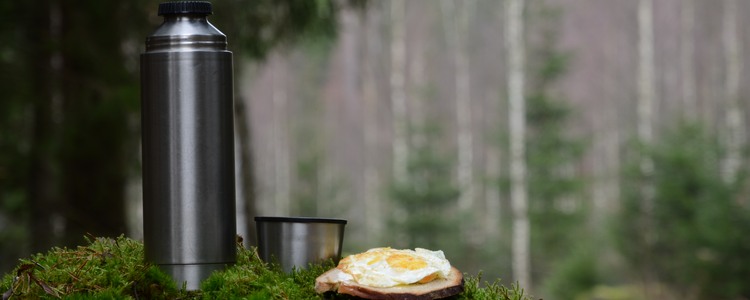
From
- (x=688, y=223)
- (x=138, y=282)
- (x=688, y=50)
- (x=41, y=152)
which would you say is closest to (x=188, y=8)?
(x=138, y=282)

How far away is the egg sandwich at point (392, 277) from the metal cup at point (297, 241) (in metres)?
0.13

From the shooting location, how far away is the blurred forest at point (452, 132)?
8742mm

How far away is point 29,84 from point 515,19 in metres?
17.7

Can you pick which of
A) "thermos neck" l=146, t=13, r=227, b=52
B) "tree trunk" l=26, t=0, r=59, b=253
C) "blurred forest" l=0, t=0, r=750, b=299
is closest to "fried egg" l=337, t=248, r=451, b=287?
"thermos neck" l=146, t=13, r=227, b=52

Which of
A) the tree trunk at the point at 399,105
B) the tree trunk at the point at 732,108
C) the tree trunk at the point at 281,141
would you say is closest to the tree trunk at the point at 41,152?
the tree trunk at the point at 732,108

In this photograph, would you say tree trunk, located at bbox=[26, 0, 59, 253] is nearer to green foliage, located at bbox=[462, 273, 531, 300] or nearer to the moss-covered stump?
the moss-covered stump

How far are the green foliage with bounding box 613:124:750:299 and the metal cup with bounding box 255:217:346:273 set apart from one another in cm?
1472

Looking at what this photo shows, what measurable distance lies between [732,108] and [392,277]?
25.2 metres

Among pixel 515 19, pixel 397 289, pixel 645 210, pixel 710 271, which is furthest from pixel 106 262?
pixel 515 19

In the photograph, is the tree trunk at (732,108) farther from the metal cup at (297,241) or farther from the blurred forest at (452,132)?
the metal cup at (297,241)

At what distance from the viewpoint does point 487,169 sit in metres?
47.6

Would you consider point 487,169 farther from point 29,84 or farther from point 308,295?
point 308,295

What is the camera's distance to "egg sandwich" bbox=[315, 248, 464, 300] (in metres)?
2.84

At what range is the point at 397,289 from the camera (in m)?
2.85
